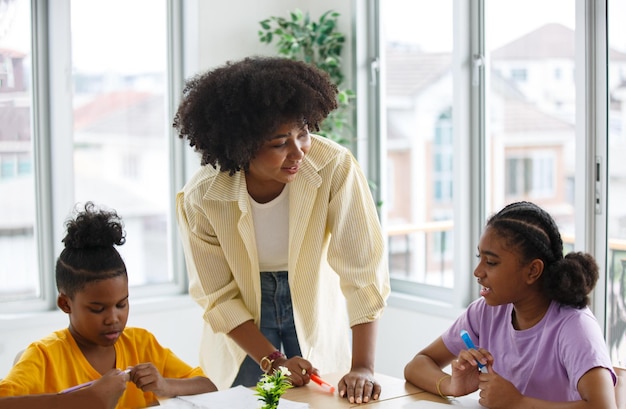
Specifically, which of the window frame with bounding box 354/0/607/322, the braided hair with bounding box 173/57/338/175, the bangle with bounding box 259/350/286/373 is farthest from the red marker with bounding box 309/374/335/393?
the window frame with bounding box 354/0/607/322

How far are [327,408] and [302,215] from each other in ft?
1.81

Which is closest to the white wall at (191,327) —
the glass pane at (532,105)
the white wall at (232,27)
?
the glass pane at (532,105)

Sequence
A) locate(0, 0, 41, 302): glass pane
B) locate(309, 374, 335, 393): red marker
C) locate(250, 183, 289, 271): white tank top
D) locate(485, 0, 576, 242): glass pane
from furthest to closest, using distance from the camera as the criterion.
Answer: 1. locate(0, 0, 41, 302): glass pane
2. locate(485, 0, 576, 242): glass pane
3. locate(250, 183, 289, 271): white tank top
4. locate(309, 374, 335, 393): red marker

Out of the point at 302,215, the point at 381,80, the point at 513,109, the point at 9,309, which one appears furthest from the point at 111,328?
the point at 381,80

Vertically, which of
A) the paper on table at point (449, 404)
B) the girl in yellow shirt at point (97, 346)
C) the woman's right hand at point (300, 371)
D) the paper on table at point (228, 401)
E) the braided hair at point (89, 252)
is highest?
the braided hair at point (89, 252)

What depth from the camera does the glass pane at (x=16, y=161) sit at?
3381 mm

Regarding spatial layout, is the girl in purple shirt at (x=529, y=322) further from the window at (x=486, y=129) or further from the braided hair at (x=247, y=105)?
the window at (x=486, y=129)

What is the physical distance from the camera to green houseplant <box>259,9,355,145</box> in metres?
3.78

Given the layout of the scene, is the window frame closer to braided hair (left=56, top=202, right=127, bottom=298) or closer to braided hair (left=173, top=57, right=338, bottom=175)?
braided hair (left=173, top=57, right=338, bottom=175)

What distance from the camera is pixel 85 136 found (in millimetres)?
3625

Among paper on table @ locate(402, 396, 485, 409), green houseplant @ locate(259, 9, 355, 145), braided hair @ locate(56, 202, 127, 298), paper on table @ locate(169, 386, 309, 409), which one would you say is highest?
green houseplant @ locate(259, 9, 355, 145)

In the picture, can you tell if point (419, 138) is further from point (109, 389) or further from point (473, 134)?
point (109, 389)

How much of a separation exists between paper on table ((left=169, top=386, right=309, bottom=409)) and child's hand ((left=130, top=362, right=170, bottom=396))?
1.5 inches

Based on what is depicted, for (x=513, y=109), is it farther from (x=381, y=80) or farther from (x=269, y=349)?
(x=269, y=349)
